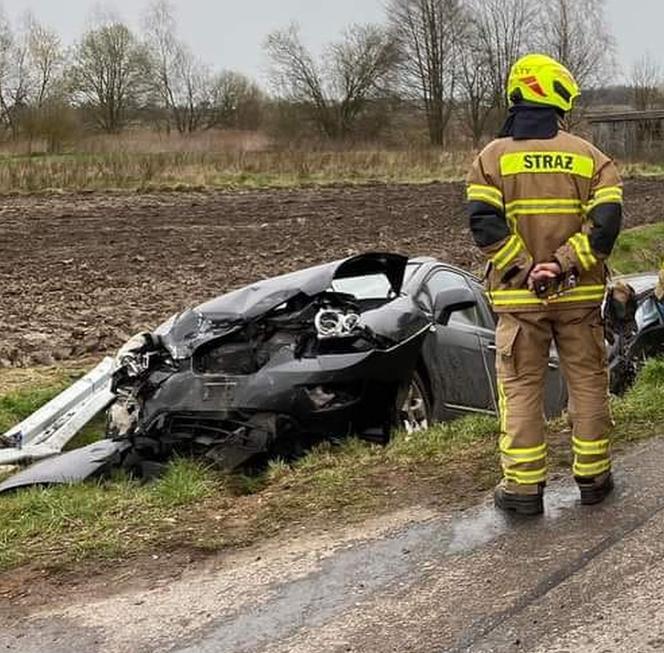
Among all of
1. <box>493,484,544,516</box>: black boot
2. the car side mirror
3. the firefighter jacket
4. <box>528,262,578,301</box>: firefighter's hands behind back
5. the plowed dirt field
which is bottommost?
the plowed dirt field

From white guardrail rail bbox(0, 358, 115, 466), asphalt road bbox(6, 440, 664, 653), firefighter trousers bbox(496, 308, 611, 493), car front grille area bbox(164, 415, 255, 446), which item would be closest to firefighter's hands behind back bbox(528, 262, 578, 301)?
firefighter trousers bbox(496, 308, 611, 493)

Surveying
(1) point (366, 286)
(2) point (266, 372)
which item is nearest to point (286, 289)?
(2) point (266, 372)

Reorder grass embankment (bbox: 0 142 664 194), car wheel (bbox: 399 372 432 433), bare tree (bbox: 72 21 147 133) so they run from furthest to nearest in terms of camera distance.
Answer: bare tree (bbox: 72 21 147 133) → grass embankment (bbox: 0 142 664 194) → car wheel (bbox: 399 372 432 433)

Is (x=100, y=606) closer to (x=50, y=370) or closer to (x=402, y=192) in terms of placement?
(x=50, y=370)

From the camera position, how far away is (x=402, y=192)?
110ft

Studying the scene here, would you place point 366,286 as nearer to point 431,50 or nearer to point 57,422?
point 57,422

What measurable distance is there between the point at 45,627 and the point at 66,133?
49891 millimetres

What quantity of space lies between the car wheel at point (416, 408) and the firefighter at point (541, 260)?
1958mm

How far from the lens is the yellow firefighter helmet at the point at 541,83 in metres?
4.42

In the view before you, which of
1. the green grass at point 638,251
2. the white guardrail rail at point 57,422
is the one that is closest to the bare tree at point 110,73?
the green grass at point 638,251

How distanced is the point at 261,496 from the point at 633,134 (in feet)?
175

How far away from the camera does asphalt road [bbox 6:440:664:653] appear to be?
3.43 metres

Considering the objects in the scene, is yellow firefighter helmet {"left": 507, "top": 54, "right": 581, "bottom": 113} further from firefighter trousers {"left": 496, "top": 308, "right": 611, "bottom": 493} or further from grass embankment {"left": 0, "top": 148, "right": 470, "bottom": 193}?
grass embankment {"left": 0, "top": 148, "right": 470, "bottom": 193}

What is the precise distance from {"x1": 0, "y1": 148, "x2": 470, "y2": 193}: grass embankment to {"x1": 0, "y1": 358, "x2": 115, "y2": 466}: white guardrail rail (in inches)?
923
